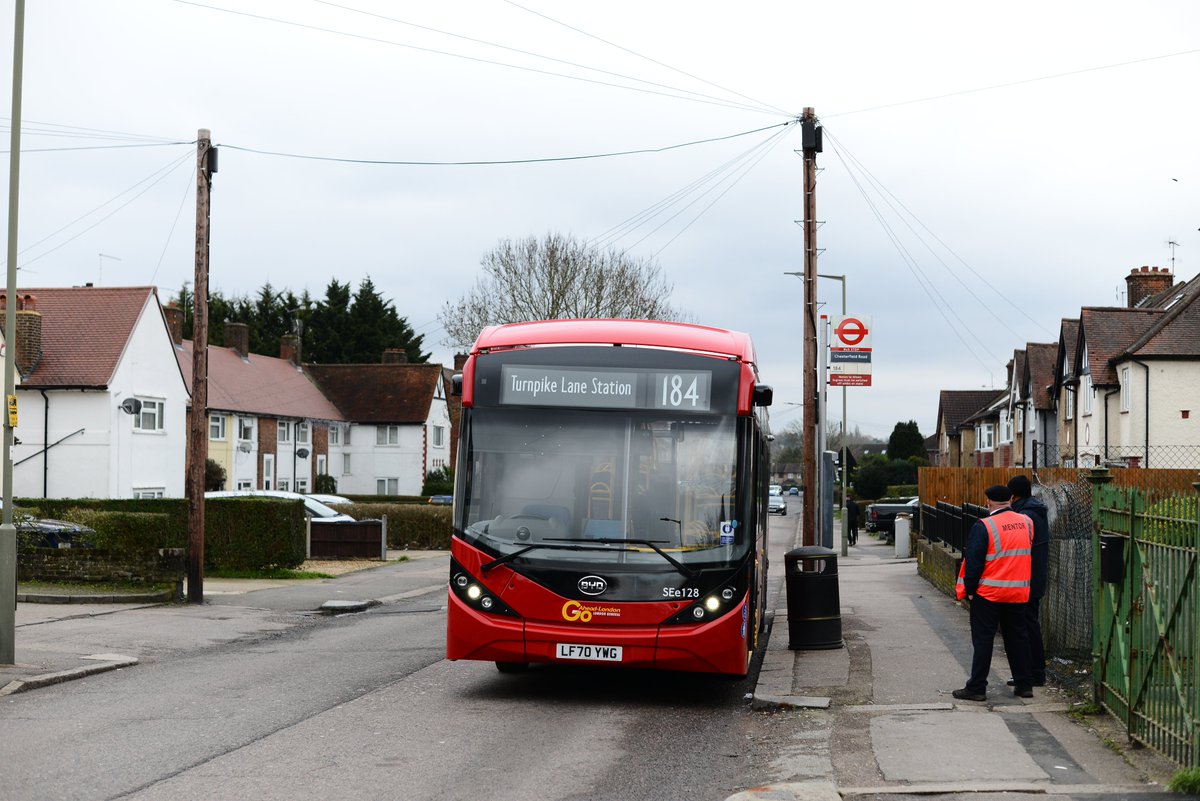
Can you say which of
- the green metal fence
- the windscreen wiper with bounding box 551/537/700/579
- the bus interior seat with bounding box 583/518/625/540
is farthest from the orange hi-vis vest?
the bus interior seat with bounding box 583/518/625/540

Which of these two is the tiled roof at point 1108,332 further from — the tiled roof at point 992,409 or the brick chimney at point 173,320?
the brick chimney at point 173,320

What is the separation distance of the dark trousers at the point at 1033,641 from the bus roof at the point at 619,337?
3165 mm

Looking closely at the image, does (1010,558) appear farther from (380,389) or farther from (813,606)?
(380,389)

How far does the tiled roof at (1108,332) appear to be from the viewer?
41.4m

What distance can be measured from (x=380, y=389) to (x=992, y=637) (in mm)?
59626

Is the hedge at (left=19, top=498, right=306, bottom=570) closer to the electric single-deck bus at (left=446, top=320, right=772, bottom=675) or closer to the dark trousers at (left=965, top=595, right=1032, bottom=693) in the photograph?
the electric single-deck bus at (left=446, top=320, right=772, bottom=675)

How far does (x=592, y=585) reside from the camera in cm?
1040

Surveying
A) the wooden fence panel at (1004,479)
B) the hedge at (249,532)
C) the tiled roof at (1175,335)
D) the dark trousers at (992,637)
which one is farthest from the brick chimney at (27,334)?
the dark trousers at (992,637)

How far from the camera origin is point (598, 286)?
47.2 m

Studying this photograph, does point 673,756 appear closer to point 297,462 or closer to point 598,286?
point 598,286

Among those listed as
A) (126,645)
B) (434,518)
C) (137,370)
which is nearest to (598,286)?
(434,518)

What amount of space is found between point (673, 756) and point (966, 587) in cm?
327

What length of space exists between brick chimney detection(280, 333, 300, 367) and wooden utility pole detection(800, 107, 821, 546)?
5073 centimetres

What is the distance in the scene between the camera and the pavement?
7.66 m
